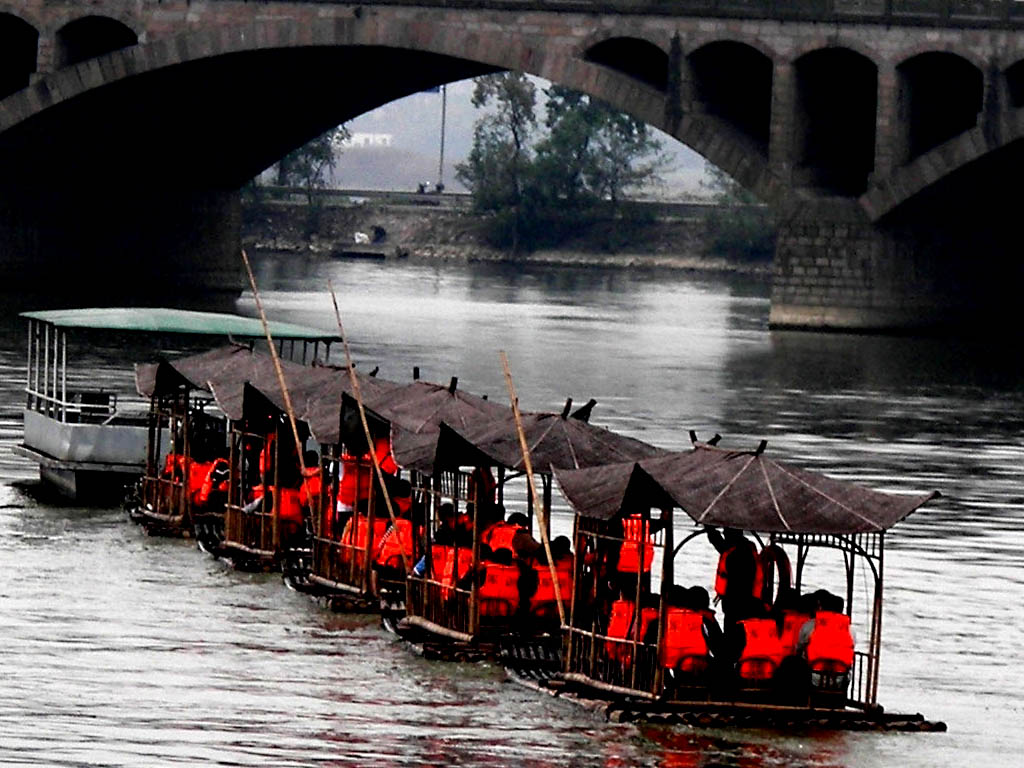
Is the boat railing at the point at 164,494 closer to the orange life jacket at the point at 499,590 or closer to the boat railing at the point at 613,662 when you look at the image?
the orange life jacket at the point at 499,590

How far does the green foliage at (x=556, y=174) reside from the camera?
168 meters

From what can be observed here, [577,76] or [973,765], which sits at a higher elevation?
[577,76]

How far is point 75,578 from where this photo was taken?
117ft

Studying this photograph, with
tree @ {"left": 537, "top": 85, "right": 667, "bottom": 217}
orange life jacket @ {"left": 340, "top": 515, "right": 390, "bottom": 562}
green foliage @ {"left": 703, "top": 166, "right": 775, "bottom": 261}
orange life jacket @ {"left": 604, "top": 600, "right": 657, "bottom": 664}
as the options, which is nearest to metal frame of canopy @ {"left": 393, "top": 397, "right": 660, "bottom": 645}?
orange life jacket @ {"left": 340, "top": 515, "right": 390, "bottom": 562}

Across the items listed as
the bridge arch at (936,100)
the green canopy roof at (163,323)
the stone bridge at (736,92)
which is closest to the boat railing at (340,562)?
the green canopy roof at (163,323)

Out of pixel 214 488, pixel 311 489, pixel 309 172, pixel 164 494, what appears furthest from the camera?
pixel 309 172

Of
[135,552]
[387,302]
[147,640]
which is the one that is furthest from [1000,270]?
[147,640]

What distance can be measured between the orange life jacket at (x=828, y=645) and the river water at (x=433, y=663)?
2.82 ft

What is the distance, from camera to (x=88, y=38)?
345 ft

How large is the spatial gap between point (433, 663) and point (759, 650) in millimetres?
4212

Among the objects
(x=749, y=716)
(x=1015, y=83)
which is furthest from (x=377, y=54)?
(x=749, y=716)

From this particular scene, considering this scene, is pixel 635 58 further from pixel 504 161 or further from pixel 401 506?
pixel 504 161

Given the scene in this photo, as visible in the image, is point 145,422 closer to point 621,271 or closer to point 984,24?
point 984,24

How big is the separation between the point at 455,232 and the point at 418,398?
13570cm
